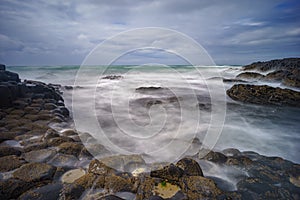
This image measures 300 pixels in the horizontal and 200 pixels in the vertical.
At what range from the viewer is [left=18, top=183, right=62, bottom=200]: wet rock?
75.5 inches

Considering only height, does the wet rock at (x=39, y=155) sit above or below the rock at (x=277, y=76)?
below

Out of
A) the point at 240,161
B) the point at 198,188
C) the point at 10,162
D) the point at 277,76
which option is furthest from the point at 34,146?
the point at 277,76

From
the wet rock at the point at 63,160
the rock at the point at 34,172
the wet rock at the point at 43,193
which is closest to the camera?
the wet rock at the point at 43,193

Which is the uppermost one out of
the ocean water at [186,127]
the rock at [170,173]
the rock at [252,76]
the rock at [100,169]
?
the rock at [252,76]

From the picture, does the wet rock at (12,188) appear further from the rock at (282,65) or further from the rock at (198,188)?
the rock at (282,65)

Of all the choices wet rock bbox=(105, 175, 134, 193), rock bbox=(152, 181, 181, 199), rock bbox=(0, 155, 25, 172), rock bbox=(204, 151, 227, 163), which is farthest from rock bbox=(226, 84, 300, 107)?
rock bbox=(0, 155, 25, 172)

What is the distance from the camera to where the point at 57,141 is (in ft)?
10.8

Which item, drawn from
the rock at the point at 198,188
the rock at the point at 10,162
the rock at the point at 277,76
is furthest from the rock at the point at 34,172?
the rock at the point at 277,76

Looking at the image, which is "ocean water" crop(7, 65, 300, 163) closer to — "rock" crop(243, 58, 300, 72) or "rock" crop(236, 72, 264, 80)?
"rock" crop(236, 72, 264, 80)

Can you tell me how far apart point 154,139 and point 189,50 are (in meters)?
2.77

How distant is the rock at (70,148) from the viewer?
9.77 feet

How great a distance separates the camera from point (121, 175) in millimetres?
2387

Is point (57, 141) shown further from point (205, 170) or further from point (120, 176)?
point (205, 170)

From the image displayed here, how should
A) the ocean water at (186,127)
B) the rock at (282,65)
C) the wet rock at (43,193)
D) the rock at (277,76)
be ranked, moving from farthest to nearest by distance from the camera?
the rock at (282,65) → the rock at (277,76) → the ocean water at (186,127) → the wet rock at (43,193)
